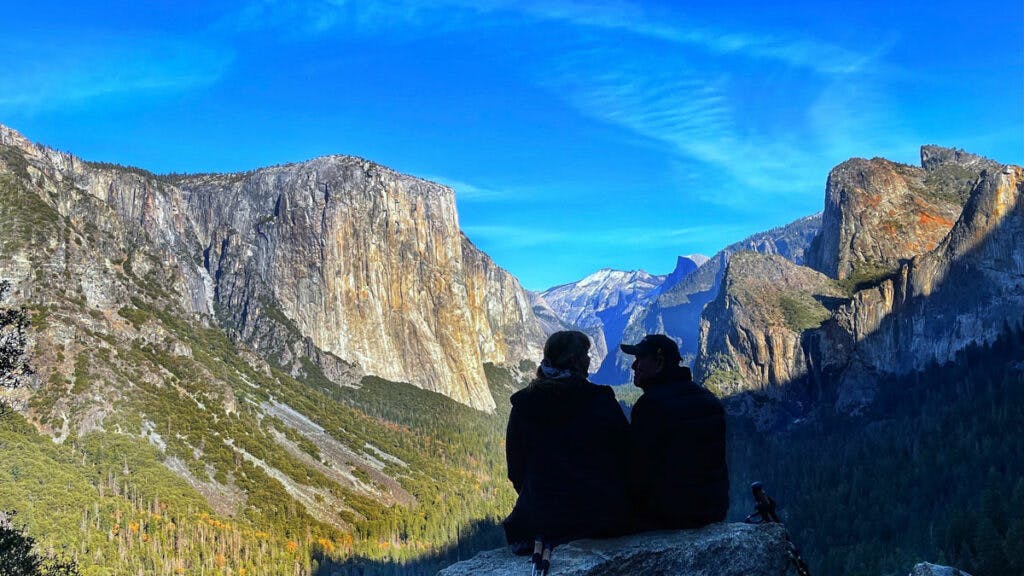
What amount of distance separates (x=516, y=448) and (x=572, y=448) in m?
1.20

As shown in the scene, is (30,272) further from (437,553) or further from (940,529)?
(940,529)

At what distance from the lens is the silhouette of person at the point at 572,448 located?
510 inches

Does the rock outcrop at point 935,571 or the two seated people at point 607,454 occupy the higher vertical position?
the two seated people at point 607,454

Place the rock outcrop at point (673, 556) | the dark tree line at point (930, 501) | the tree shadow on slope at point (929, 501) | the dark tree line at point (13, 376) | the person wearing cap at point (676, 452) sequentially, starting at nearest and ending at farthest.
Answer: the rock outcrop at point (673, 556), the person wearing cap at point (676, 452), the dark tree line at point (13, 376), the dark tree line at point (930, 501), the tree shadow on slope at point (929, 501)

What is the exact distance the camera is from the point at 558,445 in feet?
42.9

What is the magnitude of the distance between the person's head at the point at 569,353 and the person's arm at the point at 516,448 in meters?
0.91

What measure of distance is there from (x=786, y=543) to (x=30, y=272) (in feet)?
710

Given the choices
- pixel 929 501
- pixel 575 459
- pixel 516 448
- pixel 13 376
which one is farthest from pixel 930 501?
pixel 575 459

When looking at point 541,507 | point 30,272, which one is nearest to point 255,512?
point 30,272

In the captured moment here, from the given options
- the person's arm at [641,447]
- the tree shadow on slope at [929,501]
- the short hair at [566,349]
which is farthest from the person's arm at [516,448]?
the tree shadow on slope at [929,501]

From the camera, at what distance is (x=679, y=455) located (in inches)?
514

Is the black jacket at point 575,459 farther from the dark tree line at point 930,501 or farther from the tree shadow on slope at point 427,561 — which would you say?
the tree shadow on slope at point 427,561

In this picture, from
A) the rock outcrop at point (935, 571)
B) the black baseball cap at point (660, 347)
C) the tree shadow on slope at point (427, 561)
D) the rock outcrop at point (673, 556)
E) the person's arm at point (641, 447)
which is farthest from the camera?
the tree shadow on slope at point (427, 561)

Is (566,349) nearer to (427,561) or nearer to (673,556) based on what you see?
(673,556)
